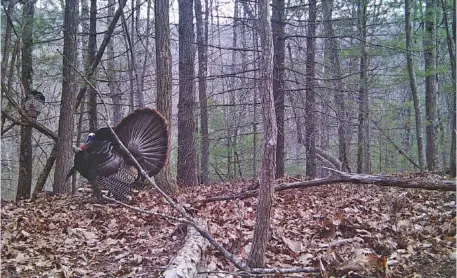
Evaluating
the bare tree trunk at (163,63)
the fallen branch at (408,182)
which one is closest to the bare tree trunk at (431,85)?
the fallen branch at (408,182)

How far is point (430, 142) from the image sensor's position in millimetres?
12062

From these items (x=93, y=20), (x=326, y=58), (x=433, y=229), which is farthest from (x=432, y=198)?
(x=93, y=20)

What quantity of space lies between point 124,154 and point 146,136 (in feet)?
1.73

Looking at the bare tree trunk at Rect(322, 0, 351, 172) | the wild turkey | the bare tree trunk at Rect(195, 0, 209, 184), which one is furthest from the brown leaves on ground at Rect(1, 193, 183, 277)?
the bare tree trunk at Rect(322, 0, 351, 172)

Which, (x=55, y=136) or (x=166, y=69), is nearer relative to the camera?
(x=166, y=69)

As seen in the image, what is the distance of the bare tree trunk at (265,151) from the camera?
355 cm

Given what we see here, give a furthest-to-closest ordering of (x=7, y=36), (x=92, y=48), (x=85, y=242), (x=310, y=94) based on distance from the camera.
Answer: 1. (x=92, y=48)
2. (x=310, y=94)
3. (x=7, y=36)
4. (x=85, y=242)

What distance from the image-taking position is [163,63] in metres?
7.78

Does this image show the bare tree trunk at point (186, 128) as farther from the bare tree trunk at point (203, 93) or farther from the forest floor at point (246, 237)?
the forest floor at point (246, 237)

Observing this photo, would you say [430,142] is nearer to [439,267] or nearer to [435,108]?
[435,108]

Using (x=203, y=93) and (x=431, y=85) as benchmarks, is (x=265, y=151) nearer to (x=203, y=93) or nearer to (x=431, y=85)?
(x=203, y=93)

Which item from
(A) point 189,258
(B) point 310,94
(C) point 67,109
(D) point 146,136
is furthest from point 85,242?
(B) point 310,94

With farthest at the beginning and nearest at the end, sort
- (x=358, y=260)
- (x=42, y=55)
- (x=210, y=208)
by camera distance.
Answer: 1. (x=42, y=55)
2. (x=210, y=208)
3. (x=358, y=260)

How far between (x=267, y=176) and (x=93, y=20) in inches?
366
